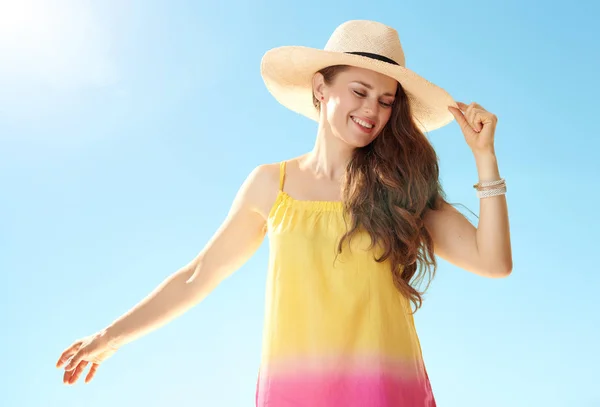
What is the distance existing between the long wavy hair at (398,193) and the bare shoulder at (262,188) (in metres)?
0.27

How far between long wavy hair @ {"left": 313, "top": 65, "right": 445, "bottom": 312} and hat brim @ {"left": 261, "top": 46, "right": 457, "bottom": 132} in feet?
0.23

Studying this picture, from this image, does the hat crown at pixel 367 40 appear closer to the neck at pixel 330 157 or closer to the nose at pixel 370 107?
the nose at pixel 370 107

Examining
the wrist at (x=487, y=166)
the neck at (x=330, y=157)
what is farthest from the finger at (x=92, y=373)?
the wrist at (x=487, y=166)

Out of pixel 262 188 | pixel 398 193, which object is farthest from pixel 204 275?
pixel 398 193

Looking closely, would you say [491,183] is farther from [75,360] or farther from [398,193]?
[75,360]

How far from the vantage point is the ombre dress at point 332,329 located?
8.52 feet

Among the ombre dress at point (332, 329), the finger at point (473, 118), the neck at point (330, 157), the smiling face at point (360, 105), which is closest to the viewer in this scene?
the ombre dress at point (332, 329)

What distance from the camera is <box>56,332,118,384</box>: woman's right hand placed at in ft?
9.80

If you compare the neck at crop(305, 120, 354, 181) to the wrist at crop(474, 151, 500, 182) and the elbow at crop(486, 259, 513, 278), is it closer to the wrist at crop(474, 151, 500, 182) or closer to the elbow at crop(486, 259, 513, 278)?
the wrist at crop(474, 151, 500, 182)

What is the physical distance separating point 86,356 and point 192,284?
0.48m

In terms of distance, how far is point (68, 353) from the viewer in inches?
119

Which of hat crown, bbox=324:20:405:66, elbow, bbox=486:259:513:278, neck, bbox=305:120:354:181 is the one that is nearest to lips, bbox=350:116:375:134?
neck, bbox=305:120:354:181

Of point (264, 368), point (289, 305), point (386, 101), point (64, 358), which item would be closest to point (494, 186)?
point (386, 101)

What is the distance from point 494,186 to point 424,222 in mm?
330
